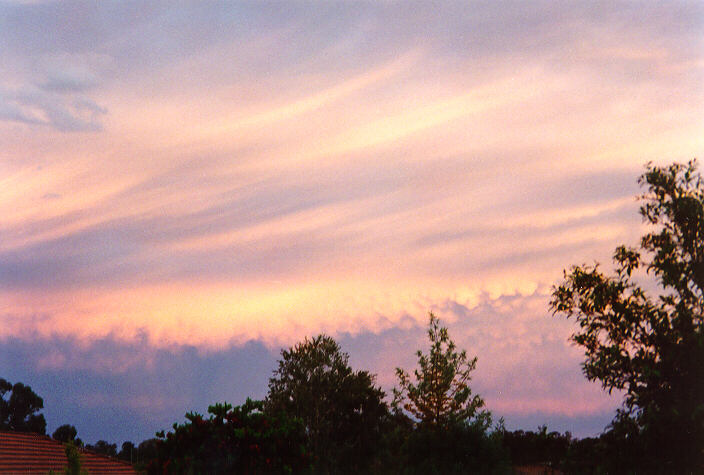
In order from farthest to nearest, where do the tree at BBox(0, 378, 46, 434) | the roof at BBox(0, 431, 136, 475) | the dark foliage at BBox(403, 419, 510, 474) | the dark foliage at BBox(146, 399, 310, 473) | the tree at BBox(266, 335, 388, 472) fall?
the tree at BBox(0, 378, 46, 434) < the tree at BBox(266, 335, 388, 472) < the roof at BBox(0, 431, 136, 475) < the dark foliage at BBox(403, 419, 510, 474) < the dark foliage at BBox(146, 399, 310, 473)

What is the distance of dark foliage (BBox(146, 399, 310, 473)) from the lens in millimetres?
28000

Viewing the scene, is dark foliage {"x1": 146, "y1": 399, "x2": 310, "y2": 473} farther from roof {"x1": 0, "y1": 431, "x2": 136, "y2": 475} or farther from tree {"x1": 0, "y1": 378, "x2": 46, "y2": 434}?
tree {"x1": 0, "y1": 378, "x2": 46, "y2": 434}

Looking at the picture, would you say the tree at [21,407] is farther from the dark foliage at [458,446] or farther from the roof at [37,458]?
the dark foliage at [458,446]

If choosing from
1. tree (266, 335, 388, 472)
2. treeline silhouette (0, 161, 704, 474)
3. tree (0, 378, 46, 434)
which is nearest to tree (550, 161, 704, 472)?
treeline silhouette (0, 161, 704, 474)

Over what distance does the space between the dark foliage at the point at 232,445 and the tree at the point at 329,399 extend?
1199 inches

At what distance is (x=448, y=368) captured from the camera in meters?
54.7

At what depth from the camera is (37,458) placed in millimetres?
47500

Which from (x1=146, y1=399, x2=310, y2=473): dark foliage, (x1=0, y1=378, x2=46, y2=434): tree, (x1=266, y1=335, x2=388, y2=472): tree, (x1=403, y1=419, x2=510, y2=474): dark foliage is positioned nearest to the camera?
(x1=146, y1=399, x2=310, y2=473): dark foliage

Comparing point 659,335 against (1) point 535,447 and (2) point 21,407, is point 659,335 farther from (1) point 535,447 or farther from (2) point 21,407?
(2) point 21,407

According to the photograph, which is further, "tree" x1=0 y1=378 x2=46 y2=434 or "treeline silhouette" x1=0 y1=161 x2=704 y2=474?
"tree" x1=0 y1=378 x2=46 y2=434

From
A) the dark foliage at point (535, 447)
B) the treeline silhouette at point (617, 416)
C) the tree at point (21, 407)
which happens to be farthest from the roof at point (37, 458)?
the tree at point (21, 407)

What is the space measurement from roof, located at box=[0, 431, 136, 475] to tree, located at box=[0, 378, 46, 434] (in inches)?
2012

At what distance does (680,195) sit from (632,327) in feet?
25.5

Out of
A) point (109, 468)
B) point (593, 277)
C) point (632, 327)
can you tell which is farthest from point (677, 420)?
point (109, 468)
